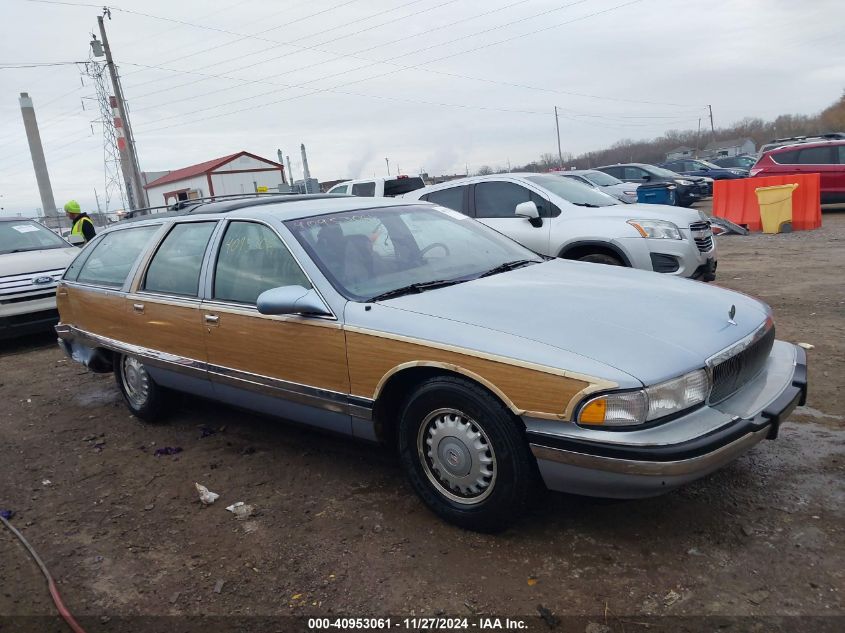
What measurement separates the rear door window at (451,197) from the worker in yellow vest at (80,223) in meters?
5.77

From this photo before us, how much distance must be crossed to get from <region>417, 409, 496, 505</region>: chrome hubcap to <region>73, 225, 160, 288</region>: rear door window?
2889 mm

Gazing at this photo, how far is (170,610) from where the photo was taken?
2.78 meters

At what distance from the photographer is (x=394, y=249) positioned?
3830mm

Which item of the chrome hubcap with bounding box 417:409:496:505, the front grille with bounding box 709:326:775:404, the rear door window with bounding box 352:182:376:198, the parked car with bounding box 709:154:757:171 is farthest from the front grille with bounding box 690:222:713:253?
the parked car with bounding box 709:154:757:171

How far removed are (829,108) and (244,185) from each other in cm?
6176

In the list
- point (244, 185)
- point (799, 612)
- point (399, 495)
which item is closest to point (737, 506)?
point (799, 612)

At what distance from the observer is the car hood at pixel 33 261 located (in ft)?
26.7

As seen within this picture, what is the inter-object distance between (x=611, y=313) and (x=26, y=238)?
899cm

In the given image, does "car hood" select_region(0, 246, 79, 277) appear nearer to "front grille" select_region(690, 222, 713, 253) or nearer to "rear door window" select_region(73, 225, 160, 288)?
"rear door window" select_region(73, 225, 160, 288)

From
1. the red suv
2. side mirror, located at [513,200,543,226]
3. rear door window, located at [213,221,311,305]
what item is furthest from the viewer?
the red suv

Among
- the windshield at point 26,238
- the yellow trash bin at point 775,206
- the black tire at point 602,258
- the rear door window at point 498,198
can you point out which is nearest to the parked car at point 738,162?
the yellow trash bin at point 775,206

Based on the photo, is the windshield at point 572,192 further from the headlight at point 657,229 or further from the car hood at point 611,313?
the car hood at point 611,313

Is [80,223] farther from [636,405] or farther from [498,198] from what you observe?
[636,405]

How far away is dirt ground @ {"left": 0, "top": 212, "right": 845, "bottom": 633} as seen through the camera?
2.58m
